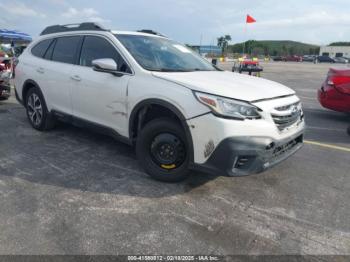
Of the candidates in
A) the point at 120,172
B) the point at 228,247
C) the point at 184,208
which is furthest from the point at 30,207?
the point at 228,247

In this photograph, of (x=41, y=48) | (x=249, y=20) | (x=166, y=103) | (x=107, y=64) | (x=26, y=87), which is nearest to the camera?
(x=166, y=103)

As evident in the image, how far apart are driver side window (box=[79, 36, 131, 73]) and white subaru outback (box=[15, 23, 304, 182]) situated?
0.01 m

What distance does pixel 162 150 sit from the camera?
3564mm

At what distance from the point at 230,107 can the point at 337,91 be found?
4.75 m

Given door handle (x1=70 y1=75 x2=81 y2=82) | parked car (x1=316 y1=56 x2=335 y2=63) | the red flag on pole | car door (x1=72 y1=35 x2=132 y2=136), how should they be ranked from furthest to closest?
1. parked car (x1=316 y1=56 x2=335 y2=63)
2. the red flag on pole
3. door handle (x1=70 y1=75 x2=81 y2=82)
4. car door (x1=72 y1=35 x2=132 y2=136)

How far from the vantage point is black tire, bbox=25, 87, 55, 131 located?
5246mm

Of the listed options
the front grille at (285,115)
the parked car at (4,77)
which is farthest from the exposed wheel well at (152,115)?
the parked car at (4,77)

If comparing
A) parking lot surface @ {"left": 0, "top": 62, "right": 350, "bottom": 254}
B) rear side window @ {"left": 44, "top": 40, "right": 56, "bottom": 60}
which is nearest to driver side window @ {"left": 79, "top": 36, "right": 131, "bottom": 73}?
rear side window @ {"left": 44, "top": 40, "right": 56, "bottom": 60}

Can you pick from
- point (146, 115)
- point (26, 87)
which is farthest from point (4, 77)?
point (146, 115)

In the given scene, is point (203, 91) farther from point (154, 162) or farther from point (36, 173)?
point (36, 173)

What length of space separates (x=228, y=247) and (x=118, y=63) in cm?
256

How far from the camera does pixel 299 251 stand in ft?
8.27

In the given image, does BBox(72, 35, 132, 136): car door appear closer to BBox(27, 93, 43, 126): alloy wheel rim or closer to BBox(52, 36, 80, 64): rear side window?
BBox(52, 36, 80, 64): rear side window

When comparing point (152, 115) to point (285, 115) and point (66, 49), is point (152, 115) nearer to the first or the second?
point (285, 115)
